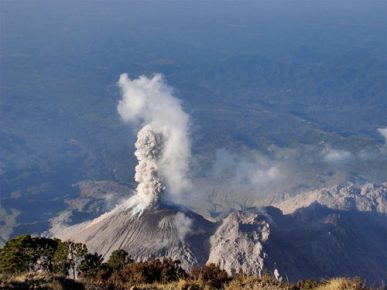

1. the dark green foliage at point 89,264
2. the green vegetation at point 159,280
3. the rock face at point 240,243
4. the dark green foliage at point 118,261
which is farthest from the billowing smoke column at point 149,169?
the green vegetation at point 159,280

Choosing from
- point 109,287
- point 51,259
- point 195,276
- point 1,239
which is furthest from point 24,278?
point 1,239

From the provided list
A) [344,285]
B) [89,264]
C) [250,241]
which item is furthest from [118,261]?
[250,241]

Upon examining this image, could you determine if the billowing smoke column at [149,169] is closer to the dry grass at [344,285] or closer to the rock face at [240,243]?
the rock face at [240,243]

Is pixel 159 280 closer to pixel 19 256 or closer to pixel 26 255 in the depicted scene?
pixel 26 255

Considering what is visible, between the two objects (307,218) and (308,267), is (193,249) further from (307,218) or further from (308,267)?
(307,218)

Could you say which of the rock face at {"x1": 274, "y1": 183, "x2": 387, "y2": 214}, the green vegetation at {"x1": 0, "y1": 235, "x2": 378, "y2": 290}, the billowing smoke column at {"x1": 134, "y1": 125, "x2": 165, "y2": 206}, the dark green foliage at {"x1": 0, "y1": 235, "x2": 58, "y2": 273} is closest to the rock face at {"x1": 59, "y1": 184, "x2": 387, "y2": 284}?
the billowing smoke column at {"x1": 134, "y1": 125, "x2": 165, "y2": 206}

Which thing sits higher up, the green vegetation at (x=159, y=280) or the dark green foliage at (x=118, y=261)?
the dark green foliage at (x=118, y=261)

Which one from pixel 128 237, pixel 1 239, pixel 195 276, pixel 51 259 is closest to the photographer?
pixel 195 276

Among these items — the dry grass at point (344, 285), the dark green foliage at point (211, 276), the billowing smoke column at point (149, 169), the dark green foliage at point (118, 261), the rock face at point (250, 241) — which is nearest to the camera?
the dry grass at point (344, 285)
